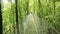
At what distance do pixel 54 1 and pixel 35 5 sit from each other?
356 millimetres

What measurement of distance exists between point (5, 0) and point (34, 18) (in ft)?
2.17

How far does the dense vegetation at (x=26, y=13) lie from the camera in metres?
2.59

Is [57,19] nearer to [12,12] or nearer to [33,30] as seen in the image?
[33,30]

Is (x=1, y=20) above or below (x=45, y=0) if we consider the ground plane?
below

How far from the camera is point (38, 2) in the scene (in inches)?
105

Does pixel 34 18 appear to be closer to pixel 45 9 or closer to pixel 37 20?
pixel 37 20

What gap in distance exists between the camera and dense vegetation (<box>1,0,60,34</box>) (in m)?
2.59

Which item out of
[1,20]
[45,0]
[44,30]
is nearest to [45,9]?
[45,0]

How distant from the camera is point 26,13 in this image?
269cm

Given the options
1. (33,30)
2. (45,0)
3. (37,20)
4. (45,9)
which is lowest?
(33,30)

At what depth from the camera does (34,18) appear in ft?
8.77

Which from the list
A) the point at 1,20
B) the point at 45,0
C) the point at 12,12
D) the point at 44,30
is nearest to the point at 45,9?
the point at 45,0

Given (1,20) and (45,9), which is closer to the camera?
(45,9)

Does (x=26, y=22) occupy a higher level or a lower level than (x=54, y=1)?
lower
